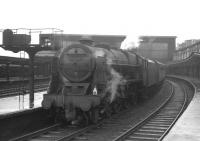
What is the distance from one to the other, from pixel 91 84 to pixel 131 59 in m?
5.25

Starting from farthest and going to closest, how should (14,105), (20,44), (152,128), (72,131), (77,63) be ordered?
(14,105) → (20,44) → (77,63) → (152,128) → (72,131)

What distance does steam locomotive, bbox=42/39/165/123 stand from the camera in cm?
1220

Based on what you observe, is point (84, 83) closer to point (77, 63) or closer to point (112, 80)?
point (77, 63)

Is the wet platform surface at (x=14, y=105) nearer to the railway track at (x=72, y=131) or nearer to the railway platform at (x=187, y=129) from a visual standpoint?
the railway track at (x=72, y=131)

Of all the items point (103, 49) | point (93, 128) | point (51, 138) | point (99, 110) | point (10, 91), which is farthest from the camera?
point (10, 91)

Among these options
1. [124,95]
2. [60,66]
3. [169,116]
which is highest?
[60,66]

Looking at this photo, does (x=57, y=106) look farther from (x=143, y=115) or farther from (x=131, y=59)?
(x=131, y=59)

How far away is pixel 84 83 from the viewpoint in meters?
12.8

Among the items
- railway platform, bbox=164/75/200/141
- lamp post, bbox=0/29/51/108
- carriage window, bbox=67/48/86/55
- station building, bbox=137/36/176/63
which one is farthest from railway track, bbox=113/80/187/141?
station building, bbox=137/36/176/63

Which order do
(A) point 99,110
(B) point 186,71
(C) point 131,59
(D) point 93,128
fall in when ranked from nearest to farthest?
1. (D) point 93,128
2. (A) point 99,110
3. (C) point 131,59
4. (B) point 186,71

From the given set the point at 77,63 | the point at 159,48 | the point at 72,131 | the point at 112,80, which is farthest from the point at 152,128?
the point at 159,48

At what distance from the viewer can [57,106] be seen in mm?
12336

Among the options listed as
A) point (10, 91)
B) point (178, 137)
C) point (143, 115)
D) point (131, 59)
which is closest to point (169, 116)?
point (143, 115)

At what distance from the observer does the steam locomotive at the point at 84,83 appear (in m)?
12.2
